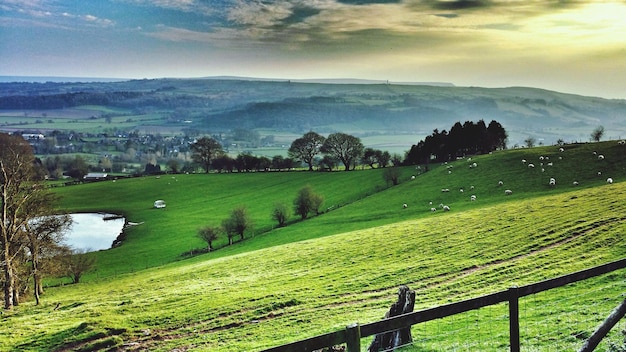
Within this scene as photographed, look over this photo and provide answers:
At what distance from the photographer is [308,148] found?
448 feet

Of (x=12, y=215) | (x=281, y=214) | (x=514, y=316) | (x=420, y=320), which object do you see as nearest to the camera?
(x=420, y=320)

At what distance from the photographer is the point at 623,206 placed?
3409 cm

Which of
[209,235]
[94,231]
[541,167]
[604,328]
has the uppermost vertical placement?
[541,167]

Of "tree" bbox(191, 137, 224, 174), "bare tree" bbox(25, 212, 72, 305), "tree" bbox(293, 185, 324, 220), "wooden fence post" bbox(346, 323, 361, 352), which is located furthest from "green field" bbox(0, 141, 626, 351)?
"tree" bbox(191, 137, 224, 174)

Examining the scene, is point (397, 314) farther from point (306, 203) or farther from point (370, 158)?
point (370, 158)

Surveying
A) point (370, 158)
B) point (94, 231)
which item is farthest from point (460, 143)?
point (94, 231)

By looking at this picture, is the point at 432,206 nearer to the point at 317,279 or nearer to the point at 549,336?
the point at 317,279

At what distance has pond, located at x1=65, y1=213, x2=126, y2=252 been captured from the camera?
267 feet

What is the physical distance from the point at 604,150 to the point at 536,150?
12792 millimetres

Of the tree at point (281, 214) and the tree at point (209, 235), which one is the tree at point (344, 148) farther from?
the tree at point (209, 235)

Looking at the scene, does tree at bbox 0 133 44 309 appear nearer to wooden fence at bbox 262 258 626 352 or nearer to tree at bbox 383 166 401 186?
wooden fence at bbox 262 258 626 352

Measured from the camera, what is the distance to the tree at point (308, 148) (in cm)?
13600

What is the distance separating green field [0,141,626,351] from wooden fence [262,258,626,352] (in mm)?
3663

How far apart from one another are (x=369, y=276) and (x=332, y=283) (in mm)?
2471
